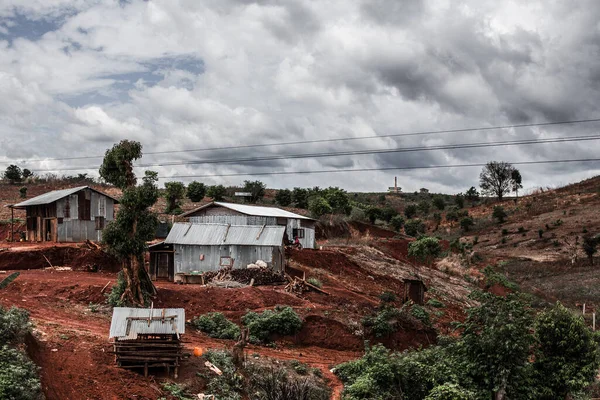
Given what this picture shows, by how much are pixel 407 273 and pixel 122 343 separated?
30351 mm

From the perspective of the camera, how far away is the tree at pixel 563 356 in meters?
17.1

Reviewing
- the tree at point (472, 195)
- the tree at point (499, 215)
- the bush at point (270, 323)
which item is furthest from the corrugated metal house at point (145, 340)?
the tree at point (472, 195)

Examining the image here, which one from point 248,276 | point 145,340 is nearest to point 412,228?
point 248,276

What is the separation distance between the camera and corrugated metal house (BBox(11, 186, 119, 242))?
41469mm

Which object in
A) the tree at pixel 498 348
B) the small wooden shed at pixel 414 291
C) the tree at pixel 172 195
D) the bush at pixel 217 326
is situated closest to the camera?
the tree at pixel 498 348

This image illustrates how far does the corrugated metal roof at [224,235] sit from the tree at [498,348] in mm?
16597

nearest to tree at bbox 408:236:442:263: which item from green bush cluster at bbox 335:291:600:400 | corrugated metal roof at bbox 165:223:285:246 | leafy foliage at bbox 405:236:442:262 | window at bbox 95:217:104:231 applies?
leafy foliage at bbox 405:236:442:262

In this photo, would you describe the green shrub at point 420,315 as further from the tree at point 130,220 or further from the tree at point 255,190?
the tree at point 255,190

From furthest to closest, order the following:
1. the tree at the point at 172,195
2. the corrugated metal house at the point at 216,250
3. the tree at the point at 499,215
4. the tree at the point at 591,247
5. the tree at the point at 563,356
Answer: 1. the tree at the point at 499,215
2. the tree at the point at 172,195
3. the tree at the point at 591,247
4. the corrugated metal house at the point at 216,250
5. the tree at the point at 563,356

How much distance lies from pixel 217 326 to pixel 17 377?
436 inches

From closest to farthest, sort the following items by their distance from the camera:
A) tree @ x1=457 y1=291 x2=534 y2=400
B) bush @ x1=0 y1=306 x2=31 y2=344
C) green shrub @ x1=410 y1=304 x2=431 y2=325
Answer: bush @ x1=0 y1=306 x2=31 y2=344 → tree @ x1=457 y1=291 x2=534 y2=400 → green shrub @ x1=410 y1=304 x2=431 y2=325

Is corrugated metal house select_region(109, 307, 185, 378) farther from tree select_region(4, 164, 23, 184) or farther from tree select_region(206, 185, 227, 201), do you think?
tree select_region(4, 164, 23, 184)

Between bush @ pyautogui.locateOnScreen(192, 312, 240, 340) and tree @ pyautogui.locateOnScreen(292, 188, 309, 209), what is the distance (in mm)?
53116

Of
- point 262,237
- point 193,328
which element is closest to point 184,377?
point 193,328
